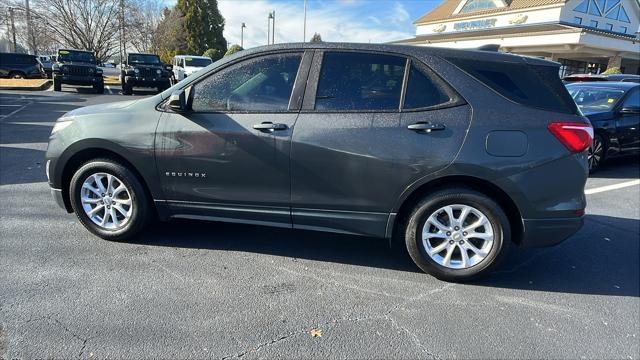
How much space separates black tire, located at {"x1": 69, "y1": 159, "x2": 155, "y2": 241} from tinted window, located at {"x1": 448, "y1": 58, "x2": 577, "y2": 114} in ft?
9.28

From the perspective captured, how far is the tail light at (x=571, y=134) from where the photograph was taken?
315 cm

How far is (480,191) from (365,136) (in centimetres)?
98

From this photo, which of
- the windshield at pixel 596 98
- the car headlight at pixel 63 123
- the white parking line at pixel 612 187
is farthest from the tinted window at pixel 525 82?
the windshield at pixel 596 98

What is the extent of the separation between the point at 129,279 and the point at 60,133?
1.57 metres

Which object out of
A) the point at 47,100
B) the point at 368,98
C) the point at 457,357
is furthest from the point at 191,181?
the point at 47,100

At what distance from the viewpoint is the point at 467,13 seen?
3703 cm

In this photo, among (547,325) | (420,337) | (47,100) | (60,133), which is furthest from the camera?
(47,100)

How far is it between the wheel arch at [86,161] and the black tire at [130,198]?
0.04 m

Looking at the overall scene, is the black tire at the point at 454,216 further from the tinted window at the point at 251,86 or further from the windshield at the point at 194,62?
the windshield at the point at 194,62

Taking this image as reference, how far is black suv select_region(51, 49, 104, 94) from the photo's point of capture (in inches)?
731

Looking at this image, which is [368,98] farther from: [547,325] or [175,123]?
[547,325]

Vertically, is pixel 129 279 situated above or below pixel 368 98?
below

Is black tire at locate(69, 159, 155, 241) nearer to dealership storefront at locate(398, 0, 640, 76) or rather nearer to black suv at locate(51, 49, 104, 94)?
black suv at locate(51, 49, 104, 94)

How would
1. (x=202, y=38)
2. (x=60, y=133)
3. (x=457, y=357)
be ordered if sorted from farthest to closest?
(x=202, y=38), (x=60, y=133), (x=457, y=357)
